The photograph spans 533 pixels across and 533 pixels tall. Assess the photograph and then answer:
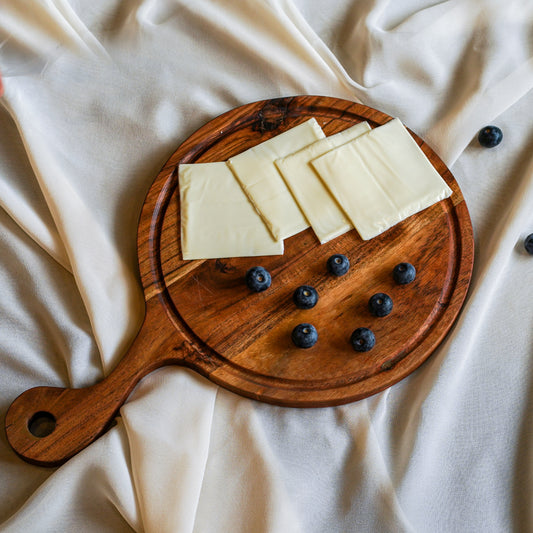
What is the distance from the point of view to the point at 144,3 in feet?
5.24

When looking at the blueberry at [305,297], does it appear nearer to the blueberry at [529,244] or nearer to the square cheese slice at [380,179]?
the square cheese slice at [380,179]

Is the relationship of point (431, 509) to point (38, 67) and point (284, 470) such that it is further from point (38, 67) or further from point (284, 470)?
point (38, 67)

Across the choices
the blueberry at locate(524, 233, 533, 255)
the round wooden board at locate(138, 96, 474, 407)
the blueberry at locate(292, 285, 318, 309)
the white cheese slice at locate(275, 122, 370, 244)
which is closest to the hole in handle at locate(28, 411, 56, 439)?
the round wooden board at locate(138, 96, 474, 407)

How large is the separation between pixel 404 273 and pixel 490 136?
481 mm

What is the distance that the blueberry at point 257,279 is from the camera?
1216 millimetres

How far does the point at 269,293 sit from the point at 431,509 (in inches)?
19.8

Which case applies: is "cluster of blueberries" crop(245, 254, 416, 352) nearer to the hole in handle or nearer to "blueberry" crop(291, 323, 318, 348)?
"blueberry" crop(291, 323, 318, 348)

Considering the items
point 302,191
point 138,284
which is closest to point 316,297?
point 302,191

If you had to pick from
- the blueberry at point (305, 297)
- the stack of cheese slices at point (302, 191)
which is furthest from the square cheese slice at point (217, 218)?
the blueberry at point (305, 297)

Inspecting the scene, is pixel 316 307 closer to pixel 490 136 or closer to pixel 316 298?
pixel 316 298

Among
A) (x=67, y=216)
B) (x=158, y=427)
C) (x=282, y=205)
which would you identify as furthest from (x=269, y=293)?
(x=67, y=216)

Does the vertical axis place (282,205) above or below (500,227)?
above

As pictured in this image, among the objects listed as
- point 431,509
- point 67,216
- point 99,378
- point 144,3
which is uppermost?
point 144,3

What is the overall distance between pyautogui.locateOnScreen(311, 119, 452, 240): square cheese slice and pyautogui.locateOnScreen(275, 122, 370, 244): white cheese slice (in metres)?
0.02
